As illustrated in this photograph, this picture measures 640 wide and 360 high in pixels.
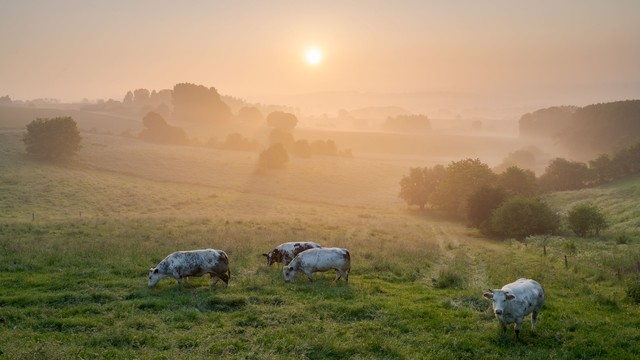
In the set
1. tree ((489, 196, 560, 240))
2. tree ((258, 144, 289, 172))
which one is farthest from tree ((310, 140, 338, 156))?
A: tree ((489, 196, 560, 240))

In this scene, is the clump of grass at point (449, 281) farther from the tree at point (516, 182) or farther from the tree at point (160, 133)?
the tree at point (160, 133)

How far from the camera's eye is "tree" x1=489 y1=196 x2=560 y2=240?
39.2m

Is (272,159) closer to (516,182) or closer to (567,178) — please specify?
(516,182)

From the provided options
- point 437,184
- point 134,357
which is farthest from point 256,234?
point 437,184

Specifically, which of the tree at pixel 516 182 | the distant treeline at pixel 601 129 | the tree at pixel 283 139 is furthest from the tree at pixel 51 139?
the distant treeline at pixel 601 129

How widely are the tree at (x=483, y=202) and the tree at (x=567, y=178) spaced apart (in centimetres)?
3082

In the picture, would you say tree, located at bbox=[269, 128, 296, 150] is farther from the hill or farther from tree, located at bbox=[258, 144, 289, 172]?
the hill

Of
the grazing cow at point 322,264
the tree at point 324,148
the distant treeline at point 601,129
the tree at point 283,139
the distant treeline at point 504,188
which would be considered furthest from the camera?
the tree at point 324,148

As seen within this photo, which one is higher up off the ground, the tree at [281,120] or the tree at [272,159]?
the tree at [281,120]

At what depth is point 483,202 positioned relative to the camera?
154 feet

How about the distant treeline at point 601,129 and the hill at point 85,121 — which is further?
the hill at point 85,121

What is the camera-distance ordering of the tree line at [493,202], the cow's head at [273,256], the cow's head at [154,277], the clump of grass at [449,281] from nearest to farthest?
the cow's head at [154,277], the clump of grass at [449,281], the cow's head at [273,256], the tree line at [493,202]

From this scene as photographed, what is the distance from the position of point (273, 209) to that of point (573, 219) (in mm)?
32693

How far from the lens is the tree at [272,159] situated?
87438mm
